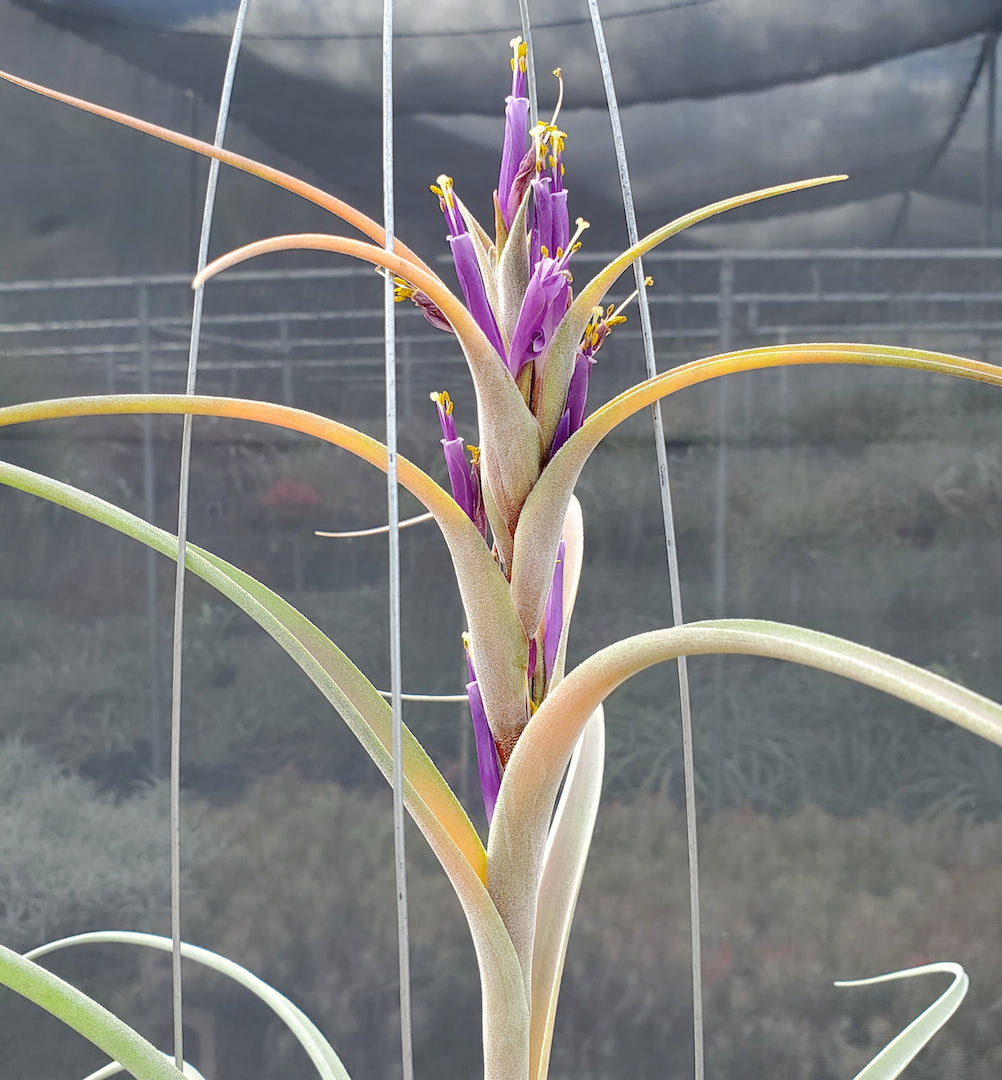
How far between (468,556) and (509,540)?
0.09ft

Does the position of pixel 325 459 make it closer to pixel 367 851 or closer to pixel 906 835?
pixel 367 851

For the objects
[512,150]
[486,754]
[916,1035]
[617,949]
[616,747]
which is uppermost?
[512,150]

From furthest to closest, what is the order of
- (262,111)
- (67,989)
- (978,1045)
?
(262,111) → (978,1045) → (67,989)

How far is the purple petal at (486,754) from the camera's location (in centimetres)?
33

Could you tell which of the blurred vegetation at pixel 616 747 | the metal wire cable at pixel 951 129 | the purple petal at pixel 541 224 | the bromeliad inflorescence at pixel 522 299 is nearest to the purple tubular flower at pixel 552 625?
the bromeliad inflorescence at pixel 522 299

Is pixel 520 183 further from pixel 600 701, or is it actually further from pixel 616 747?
pixel 616 747

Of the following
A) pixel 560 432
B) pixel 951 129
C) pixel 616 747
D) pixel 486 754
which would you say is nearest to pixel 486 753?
pixel 486 754

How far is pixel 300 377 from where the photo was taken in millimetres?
1455

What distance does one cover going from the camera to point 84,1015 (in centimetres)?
25

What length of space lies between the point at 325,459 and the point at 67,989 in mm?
1257

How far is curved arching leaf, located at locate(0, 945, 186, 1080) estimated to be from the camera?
0.77ft

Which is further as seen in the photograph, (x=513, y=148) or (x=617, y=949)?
(x=617, y=949)

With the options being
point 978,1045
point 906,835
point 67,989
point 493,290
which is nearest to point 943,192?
point 906,835

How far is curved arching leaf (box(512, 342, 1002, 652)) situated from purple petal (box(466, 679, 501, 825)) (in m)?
Result: 0.04
